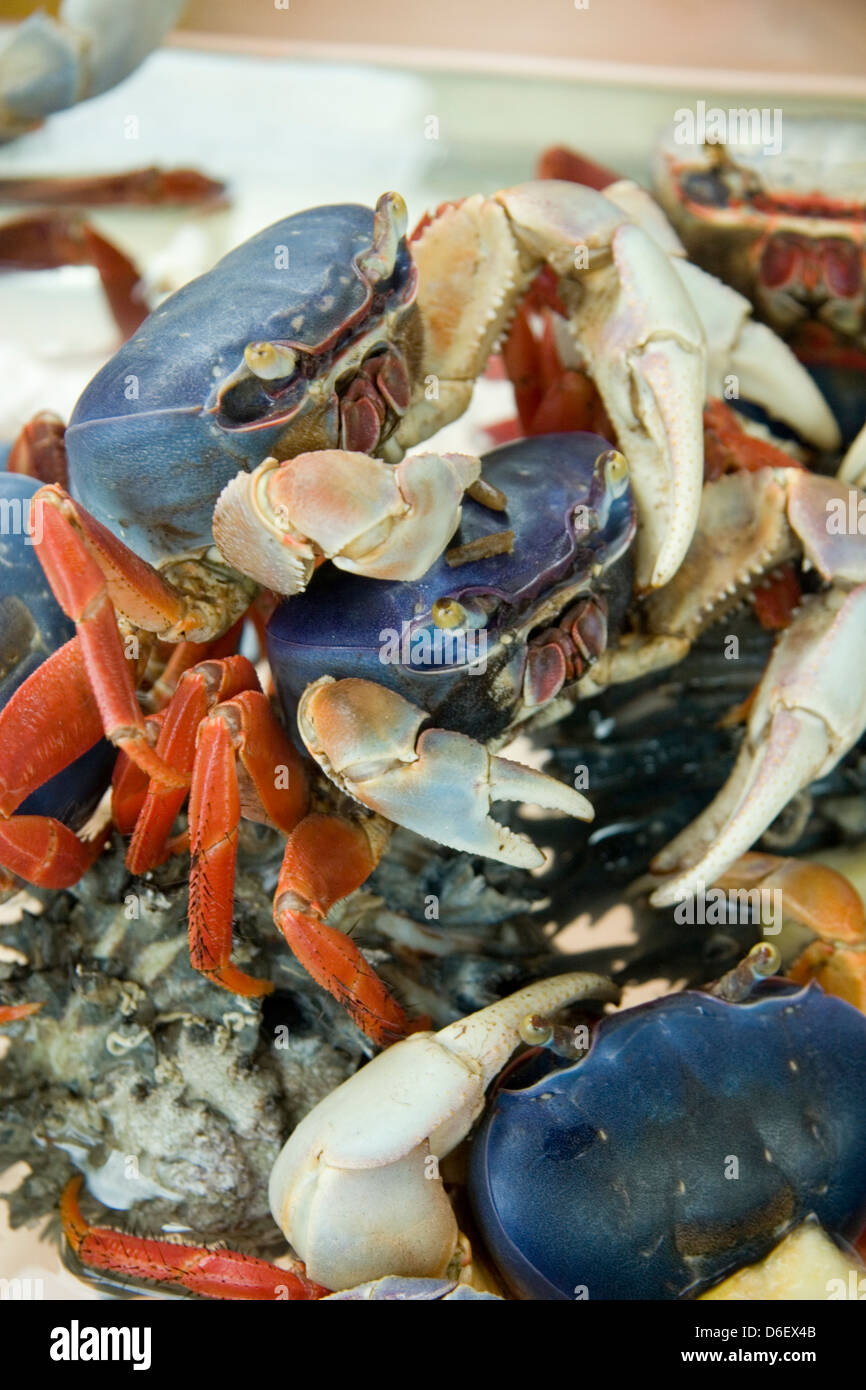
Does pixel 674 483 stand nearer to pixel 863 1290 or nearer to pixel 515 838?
pixel 515 838

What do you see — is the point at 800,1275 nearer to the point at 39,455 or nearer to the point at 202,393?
the point at 202,393

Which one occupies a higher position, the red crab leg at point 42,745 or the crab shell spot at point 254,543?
the crab shell spot at point 254,543

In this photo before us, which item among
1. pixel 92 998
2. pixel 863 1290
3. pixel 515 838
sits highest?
pixel 515 838

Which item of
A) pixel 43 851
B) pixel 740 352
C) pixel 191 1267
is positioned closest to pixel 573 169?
pixel 740 352

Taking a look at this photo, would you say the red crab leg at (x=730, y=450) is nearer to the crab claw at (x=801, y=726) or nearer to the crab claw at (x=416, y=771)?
the crab claw at (x=801, y=726)

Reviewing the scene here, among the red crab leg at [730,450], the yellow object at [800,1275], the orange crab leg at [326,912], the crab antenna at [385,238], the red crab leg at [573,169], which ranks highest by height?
the crab antenna at [385,238]

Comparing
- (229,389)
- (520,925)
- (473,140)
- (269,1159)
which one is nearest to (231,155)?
(473,140)

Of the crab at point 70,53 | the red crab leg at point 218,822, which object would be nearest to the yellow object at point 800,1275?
the red crab leg at point 218,822
